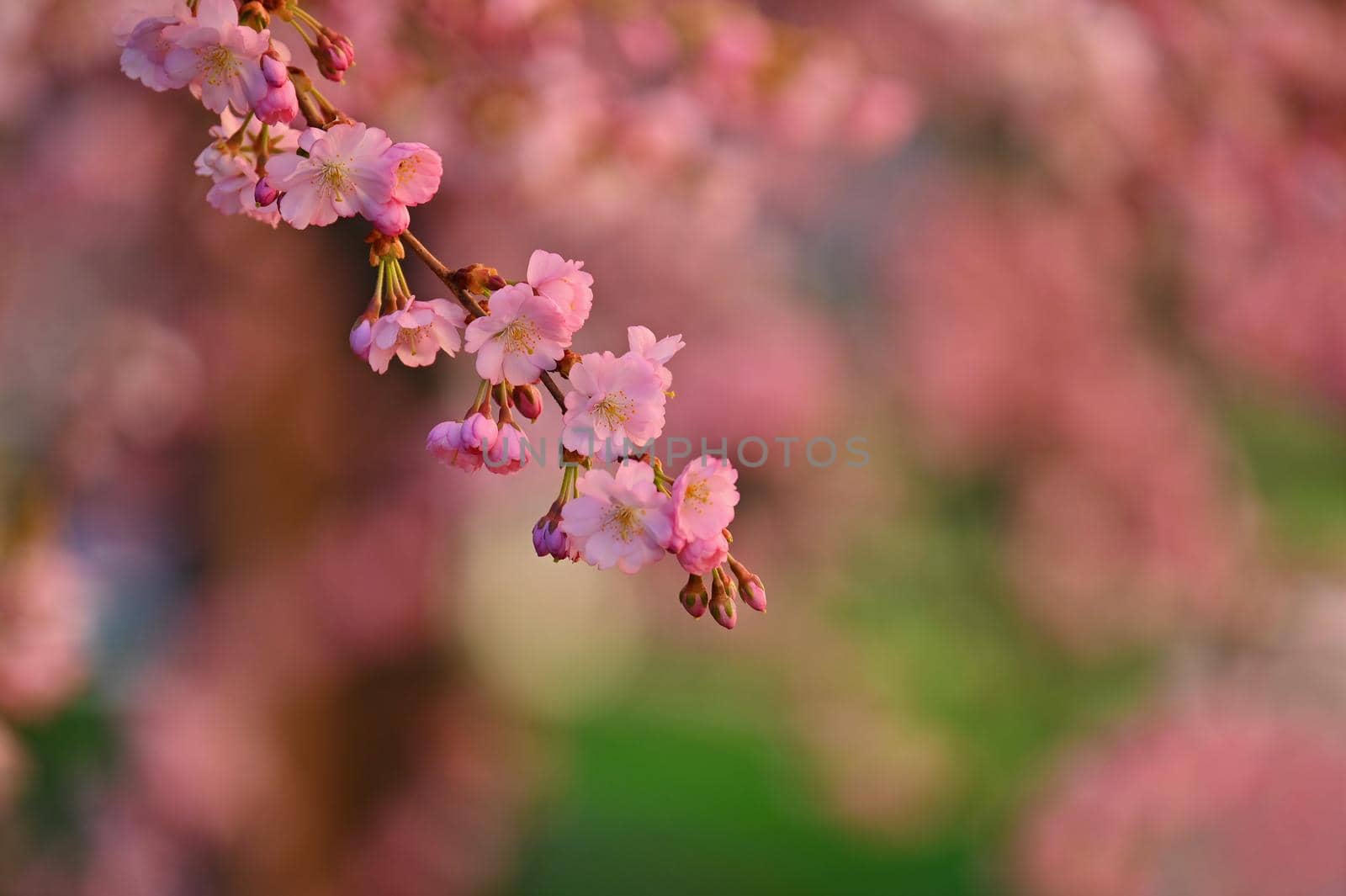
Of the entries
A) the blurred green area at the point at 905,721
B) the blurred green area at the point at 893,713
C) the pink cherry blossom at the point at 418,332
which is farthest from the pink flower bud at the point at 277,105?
the blurred green area at the point at 893,713

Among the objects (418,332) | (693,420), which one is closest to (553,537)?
(418,332)

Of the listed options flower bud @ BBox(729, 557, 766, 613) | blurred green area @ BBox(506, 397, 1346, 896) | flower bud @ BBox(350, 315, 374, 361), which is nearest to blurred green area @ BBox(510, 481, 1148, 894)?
blurred green area @ BBox(506, 397, 1346, 896)

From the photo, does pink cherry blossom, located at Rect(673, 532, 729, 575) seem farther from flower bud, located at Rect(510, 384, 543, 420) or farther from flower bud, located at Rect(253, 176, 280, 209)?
flower bud, located at Rect(253, 176, 280, 209)

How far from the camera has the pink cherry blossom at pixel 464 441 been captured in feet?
1.54

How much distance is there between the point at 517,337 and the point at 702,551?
121 mm

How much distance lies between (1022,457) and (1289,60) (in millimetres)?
1638

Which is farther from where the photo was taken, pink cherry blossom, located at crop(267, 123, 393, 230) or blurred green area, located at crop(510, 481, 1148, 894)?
blurred green area, located at crop(510, 481, 1148, 894)

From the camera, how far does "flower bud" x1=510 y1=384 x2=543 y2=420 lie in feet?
1.56

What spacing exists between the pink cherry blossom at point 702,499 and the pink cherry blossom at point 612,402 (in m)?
0.03

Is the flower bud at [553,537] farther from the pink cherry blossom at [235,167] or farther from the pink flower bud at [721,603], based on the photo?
the pink cherry blossom at [235,167]

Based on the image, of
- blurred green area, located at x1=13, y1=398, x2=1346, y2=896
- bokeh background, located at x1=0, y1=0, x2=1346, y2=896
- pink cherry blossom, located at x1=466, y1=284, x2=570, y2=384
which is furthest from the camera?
blurred green area, located at x1=13, y1=398, x2=1346, y2=896

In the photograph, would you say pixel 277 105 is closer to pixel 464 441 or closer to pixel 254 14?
pixel 254 14

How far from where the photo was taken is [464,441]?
47cm

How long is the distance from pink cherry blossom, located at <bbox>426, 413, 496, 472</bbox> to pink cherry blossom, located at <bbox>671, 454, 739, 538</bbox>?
86 mm
